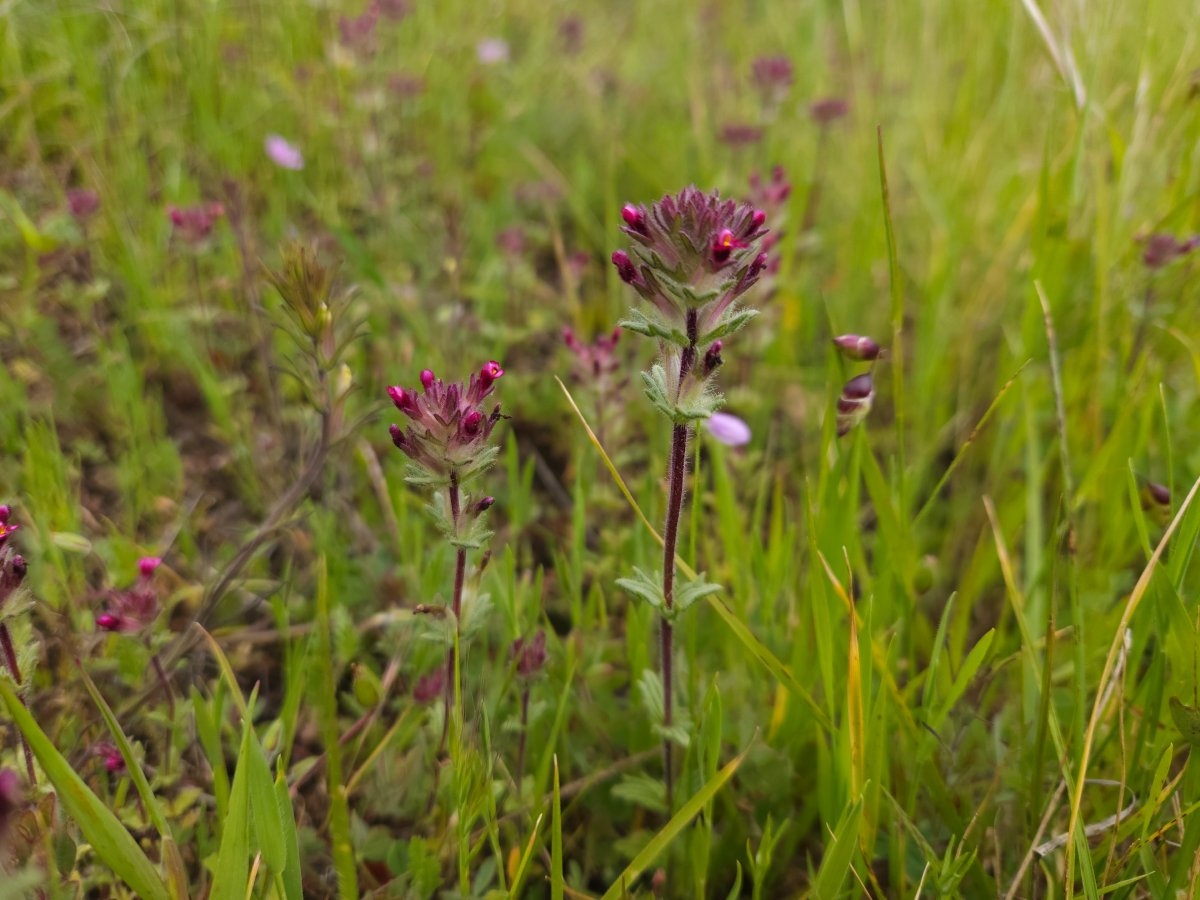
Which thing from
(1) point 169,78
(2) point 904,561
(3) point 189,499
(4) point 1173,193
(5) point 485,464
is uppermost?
(1) point 169,78

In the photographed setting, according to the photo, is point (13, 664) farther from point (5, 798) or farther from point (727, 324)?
point (727, 324)

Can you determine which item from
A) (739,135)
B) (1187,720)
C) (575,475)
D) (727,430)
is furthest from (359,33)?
(1187,720)

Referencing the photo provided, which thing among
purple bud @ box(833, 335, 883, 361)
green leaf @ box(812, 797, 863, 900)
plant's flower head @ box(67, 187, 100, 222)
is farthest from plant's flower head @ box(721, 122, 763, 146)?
green leaf @ box(812, 797, 863, 900)

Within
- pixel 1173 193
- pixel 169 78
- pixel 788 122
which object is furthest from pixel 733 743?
pixel 788 122

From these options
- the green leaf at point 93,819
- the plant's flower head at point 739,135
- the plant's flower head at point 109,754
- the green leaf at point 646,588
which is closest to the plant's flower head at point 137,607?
the plant's flower head at point 109,754

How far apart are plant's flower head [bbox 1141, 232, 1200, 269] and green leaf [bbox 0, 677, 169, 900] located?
258 centimetres

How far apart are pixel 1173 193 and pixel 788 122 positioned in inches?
78.8

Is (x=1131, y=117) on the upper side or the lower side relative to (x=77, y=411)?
upper

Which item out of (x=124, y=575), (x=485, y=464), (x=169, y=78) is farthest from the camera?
(x=169, y=78)

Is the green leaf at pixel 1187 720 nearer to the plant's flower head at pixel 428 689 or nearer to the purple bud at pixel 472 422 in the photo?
the purple bud at pixel 472 422

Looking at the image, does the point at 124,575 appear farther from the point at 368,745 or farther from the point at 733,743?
the point at 733,743

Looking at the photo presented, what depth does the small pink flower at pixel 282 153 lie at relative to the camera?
303cm

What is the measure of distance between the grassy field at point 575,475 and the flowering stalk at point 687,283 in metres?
0.05

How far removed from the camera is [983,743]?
1.61 metres
